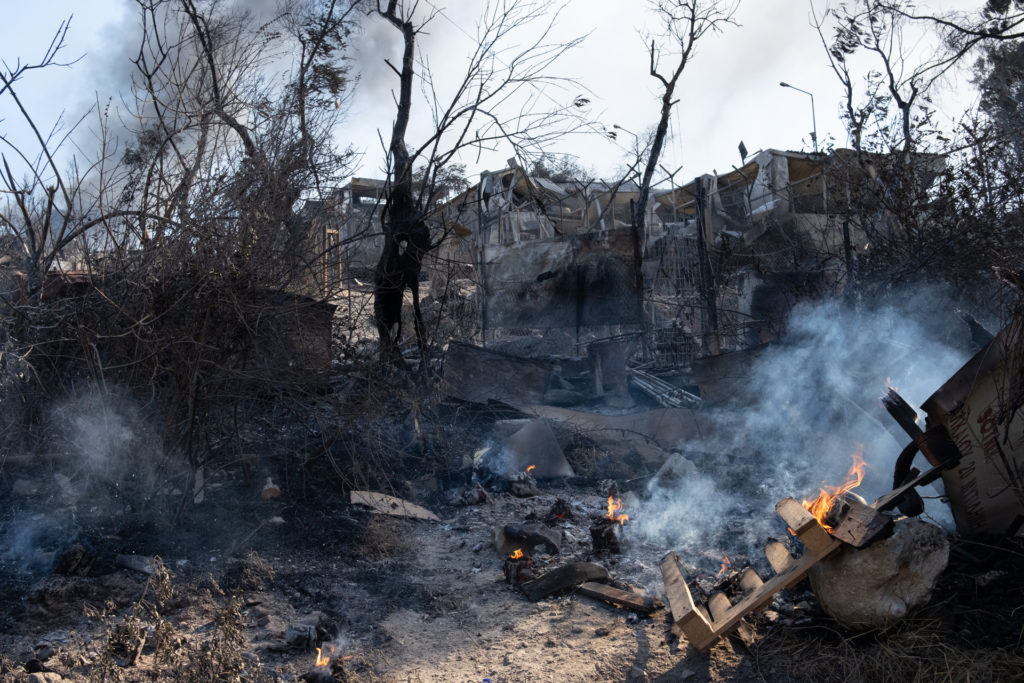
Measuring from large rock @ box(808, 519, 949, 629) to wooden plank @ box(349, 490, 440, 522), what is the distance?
3.72 m

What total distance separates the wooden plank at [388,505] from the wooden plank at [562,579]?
1.64m

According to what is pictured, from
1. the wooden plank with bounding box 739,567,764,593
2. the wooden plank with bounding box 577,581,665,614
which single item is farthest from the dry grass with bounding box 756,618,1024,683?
the wooden plank with bounding box 577,581,665,614

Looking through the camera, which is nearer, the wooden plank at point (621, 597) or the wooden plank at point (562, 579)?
the wooden plank at point (621, 597)

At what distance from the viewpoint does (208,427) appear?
5520 millimetres

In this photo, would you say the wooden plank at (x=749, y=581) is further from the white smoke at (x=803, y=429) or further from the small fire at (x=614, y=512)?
the small fire at (x=614, y=512)

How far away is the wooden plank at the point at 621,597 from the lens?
14.8 feet

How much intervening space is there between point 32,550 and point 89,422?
0.93m

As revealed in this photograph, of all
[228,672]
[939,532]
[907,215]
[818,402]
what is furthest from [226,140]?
[907,215]

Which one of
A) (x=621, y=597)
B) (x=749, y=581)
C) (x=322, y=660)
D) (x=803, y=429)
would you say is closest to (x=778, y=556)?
(x=749, y=581)

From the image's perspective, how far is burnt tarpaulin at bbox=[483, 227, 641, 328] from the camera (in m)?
12.7

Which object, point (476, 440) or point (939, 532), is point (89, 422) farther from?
point (939, 532)

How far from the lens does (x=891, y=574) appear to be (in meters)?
3.49

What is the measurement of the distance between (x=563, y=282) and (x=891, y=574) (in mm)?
10088

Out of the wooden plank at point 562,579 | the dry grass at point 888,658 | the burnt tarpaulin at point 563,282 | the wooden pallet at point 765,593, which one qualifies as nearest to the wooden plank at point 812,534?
the wooden pallet at point 765,593
